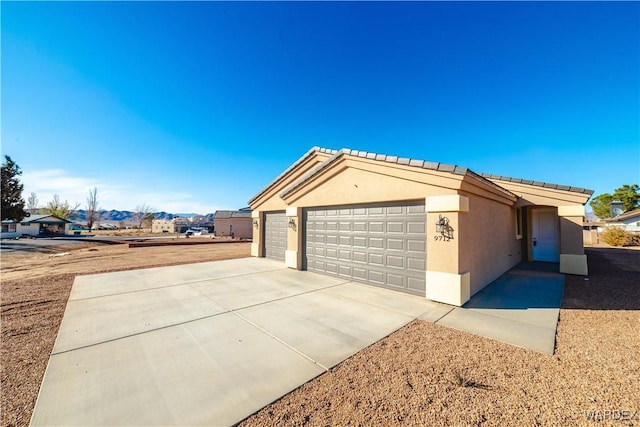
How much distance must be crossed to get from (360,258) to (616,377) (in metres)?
5.48

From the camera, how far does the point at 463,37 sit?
10.2m

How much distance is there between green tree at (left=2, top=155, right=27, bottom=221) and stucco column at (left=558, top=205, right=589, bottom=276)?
51621mm

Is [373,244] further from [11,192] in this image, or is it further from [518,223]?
[11,192]

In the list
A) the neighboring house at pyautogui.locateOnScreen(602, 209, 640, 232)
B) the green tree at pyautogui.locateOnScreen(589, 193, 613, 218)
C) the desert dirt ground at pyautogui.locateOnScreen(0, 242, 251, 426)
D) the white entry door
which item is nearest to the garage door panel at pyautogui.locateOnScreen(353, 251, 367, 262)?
the desert dirt ground at pyautogui.locateOnScreen(0, 242, 251, 426)

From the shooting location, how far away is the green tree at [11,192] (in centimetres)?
3056

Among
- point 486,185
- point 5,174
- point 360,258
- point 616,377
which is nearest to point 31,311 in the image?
point 360,258

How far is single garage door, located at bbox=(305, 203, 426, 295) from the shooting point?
6680mm

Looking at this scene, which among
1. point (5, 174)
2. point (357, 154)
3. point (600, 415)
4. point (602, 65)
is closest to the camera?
point (600, 415)

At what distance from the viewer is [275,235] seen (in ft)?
42.5

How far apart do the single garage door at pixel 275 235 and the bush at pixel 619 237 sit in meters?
27.0

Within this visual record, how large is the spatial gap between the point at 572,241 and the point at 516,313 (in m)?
6.26

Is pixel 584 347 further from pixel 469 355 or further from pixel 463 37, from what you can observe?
pixel 463 37

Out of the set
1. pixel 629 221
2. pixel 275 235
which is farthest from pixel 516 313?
pixel 629 221

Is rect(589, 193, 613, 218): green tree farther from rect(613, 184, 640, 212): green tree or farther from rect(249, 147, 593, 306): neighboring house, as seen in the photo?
rect(249, 147, 593, 306): neighboring house
